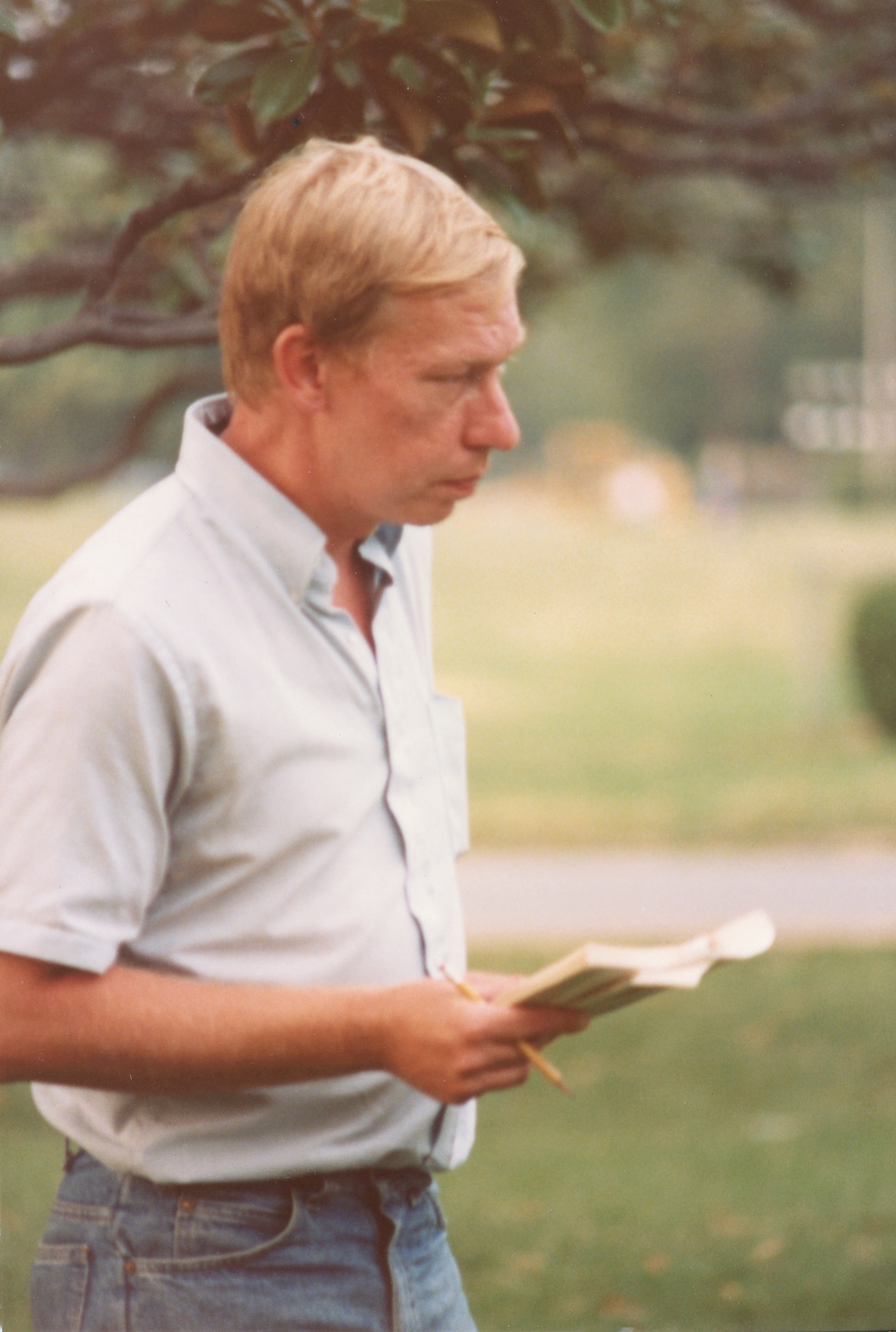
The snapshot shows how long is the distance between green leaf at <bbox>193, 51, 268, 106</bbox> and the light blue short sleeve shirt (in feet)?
2.41

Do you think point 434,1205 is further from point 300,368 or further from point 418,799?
point 300,368

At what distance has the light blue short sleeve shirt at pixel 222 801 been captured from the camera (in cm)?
170

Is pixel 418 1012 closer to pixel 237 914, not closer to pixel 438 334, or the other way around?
pixel 237 914

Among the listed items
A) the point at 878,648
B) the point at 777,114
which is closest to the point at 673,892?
the point at 777,114

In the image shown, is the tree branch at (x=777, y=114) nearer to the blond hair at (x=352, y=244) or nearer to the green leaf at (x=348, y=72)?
the green leaf at (x=348, y=72)

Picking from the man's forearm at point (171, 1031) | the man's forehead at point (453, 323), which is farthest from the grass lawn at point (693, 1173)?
the man's forehead at point (453, 323)

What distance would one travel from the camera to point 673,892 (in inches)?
351

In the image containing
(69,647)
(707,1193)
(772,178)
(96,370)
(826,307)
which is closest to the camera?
(69,647)

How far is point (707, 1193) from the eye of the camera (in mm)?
5328

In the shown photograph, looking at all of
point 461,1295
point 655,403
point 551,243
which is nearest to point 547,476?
point 655,403

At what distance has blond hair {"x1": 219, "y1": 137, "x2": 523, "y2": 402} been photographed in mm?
1823

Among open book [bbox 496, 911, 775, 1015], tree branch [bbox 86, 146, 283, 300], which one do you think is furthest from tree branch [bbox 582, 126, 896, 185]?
open book [bbox 496, 911, 775, 1015]

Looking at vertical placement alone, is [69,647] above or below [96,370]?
above

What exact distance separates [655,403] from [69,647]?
60.6 metres
